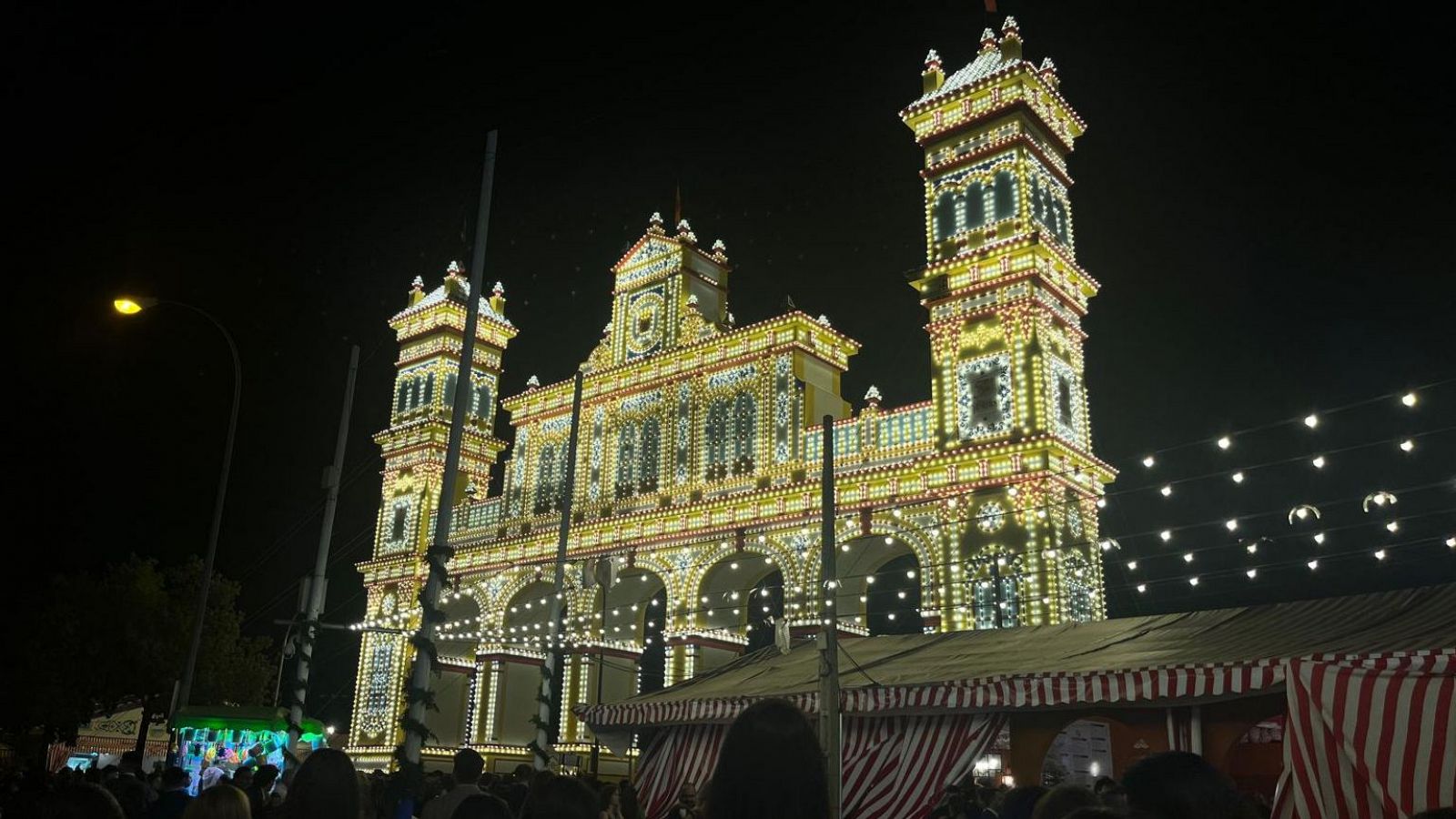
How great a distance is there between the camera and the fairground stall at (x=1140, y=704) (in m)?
8.70

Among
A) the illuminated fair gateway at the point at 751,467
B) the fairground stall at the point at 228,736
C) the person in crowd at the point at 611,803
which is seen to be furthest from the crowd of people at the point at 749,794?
the illuminated fair gateway at the point at 751,467

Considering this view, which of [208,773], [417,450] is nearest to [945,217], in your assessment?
[208,773]

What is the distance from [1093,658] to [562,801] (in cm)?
1106

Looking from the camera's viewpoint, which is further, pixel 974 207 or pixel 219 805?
pixel 974 207

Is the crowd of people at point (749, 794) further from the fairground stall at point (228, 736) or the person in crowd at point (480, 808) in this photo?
the fairground stall at point (228, 736)

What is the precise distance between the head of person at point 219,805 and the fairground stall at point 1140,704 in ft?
26.1

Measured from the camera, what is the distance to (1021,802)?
20.1ft

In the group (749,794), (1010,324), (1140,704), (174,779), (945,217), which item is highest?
(945,217)

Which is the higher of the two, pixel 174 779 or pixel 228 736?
pixel 228 736

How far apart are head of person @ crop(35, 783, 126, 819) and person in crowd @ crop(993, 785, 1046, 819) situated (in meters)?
4.47

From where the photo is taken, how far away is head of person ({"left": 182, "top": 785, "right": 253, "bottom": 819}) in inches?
165

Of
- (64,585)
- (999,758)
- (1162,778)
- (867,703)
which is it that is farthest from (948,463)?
(64,585)

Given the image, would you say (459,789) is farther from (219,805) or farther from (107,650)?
(107,650)

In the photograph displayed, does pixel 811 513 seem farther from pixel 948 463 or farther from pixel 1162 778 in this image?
pixel 1162 778
